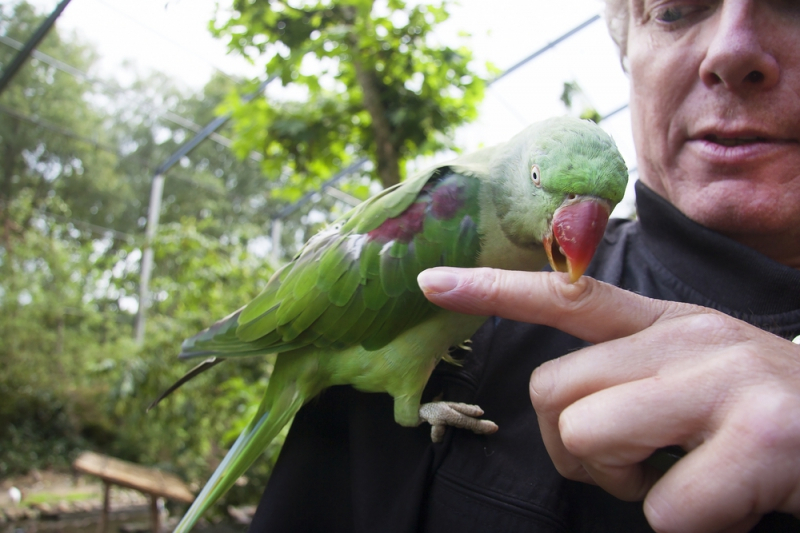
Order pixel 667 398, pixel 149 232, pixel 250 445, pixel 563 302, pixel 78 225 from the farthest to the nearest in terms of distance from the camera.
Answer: pixel 78 225, pixel 149 232, pixel 250 445, pixel 563 302, pixel 667 398

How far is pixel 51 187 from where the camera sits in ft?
36.3

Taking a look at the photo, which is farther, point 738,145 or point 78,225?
point 78,225

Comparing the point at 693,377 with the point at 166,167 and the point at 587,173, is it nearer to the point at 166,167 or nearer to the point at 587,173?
the point at 587,173

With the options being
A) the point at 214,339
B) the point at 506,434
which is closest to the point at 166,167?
the point at 214,339

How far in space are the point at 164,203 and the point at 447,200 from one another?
11.9m

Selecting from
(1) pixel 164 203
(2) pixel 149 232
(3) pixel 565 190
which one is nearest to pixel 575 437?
(3) pixel 565 190

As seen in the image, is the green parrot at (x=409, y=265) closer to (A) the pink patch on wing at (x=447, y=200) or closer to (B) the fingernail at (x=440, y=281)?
(A) the pink patch on wing at (x=447, y=200)

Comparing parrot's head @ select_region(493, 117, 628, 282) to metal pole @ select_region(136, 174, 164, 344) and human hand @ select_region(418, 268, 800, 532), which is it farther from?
metal pole @ select_region(136, 174, 164, 344)

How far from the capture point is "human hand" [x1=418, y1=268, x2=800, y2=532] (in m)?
0.65

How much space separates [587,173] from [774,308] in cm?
59

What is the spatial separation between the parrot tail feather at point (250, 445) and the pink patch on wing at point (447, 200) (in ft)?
2.14

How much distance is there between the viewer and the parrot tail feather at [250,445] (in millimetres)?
1400

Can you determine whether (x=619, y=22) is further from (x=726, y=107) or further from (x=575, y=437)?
(x=575, y=437)

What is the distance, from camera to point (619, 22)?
1633 millimetres
